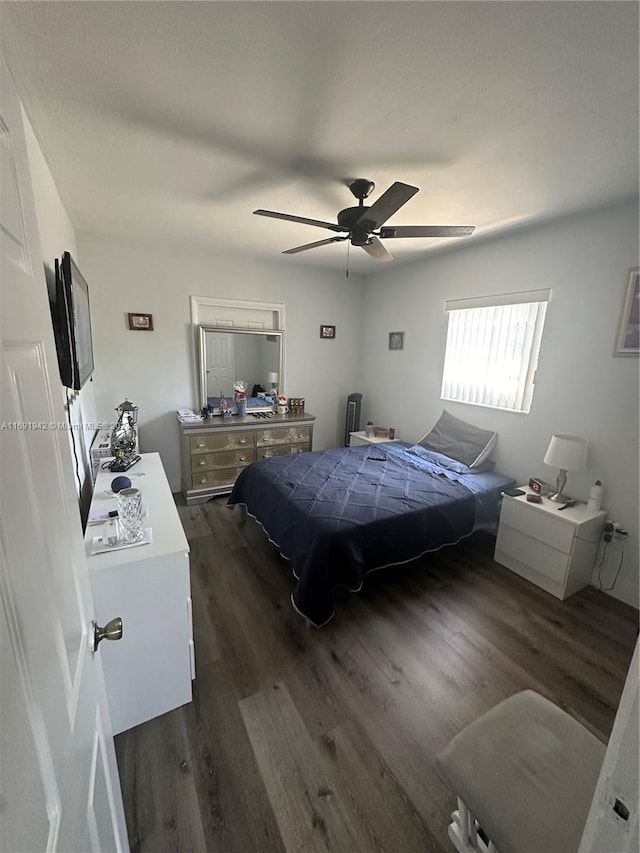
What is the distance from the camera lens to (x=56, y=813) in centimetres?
47

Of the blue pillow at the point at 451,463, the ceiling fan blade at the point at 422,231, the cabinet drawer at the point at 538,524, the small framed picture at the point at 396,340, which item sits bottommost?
the cabinet drawer at the point at 538,524

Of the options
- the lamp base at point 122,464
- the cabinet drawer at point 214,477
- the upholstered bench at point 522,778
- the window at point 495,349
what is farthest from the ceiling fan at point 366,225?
the cabinet drawer at point 214,477

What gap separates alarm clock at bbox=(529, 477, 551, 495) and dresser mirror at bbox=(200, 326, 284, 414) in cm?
266

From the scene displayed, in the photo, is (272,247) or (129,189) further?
(272,247)

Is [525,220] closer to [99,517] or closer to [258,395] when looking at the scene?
[258,395]

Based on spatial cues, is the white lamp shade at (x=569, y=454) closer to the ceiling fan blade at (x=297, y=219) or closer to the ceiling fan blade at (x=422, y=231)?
the ceiling fan blade at (x=422, y=231)

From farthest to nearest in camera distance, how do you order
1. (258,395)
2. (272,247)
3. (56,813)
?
(258,395) < (272,247) < (56,813)

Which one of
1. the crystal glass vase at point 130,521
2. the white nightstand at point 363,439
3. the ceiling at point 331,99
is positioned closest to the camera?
the ceiling at point 331,99

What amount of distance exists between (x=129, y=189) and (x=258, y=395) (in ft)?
7.24

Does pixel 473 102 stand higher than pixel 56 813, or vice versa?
pixel 473 102

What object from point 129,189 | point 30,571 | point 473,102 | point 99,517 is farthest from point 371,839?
point 129,189

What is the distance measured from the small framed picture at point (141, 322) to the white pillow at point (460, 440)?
292 cm

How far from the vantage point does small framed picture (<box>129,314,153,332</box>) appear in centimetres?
328

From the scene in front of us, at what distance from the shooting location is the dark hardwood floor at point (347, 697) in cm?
118
